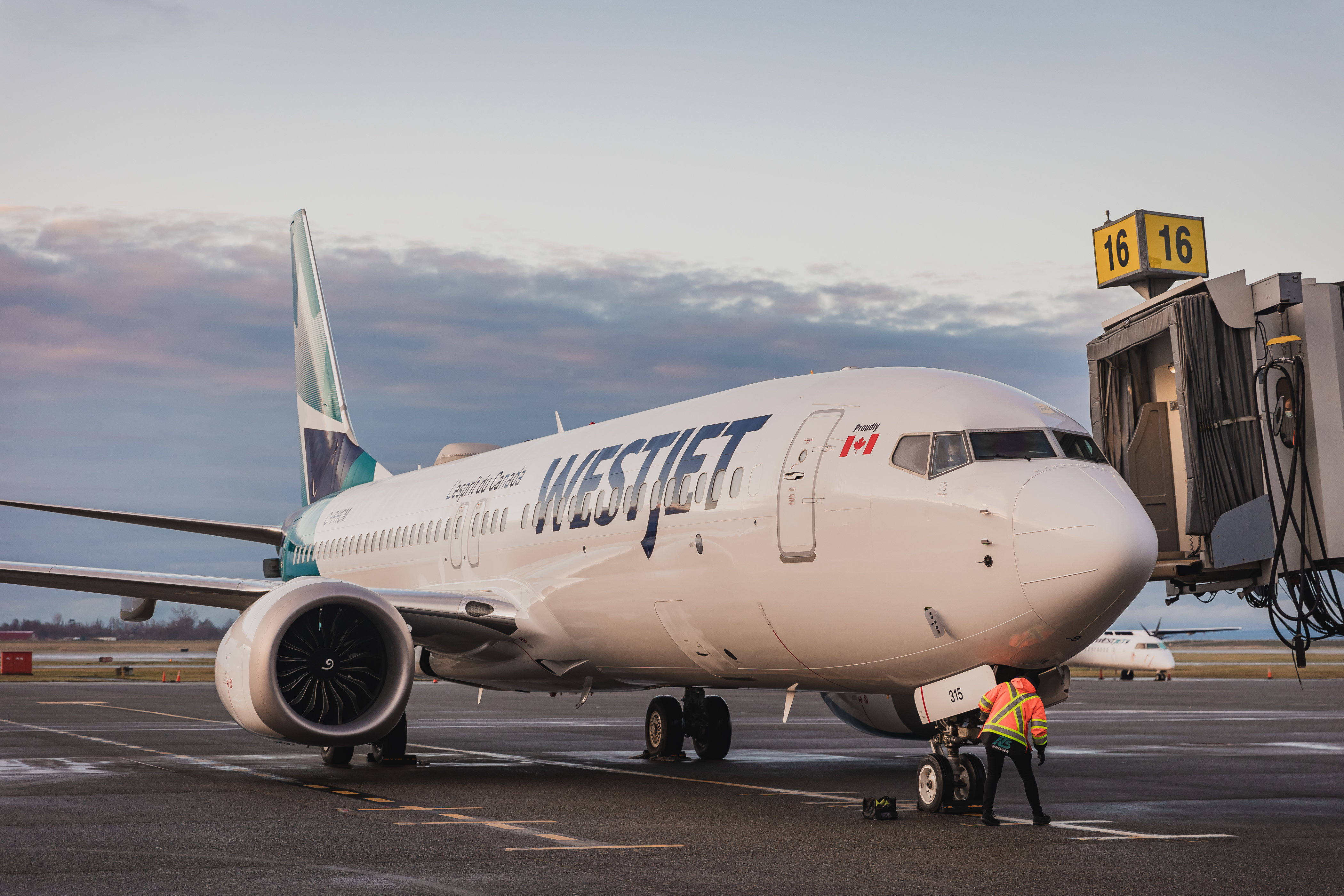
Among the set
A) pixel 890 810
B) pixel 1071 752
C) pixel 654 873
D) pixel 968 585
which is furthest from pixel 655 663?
pixel 1071 752

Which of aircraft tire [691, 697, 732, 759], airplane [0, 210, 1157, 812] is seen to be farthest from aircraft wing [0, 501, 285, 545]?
aircraft tire [691, 697, 732, 759]

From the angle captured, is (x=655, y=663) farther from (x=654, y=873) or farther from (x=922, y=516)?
(x=654, y=873)

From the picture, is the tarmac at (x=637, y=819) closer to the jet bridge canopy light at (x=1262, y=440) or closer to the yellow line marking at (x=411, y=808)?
the yellow line marking at (x=411, y=808)

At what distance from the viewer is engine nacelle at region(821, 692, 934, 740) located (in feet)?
42.4

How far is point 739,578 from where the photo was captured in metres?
11.7

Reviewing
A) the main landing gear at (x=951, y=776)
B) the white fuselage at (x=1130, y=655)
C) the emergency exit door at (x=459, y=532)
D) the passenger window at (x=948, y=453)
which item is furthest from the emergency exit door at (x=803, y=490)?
the white fuselage at (x=1130, y=655)

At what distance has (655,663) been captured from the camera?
538 inches

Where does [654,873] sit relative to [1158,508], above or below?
below

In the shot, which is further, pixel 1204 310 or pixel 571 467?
pixel 571 467

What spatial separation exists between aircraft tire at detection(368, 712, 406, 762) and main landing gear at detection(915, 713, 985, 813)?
24.6 feet

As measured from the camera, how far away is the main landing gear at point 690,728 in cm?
1698

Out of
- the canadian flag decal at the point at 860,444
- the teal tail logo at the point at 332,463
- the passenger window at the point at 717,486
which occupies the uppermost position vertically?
the teal tail logo at the point at 332,463

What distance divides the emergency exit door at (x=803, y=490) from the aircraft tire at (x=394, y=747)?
6.83m

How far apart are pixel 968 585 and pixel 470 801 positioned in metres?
5.13
